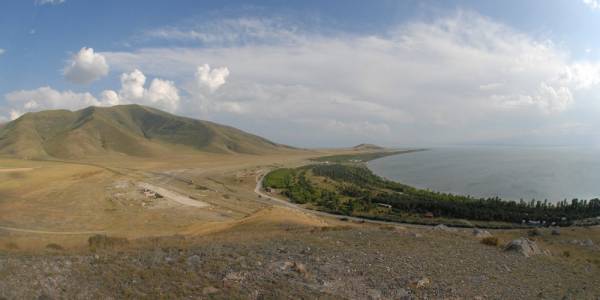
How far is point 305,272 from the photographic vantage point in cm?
1156

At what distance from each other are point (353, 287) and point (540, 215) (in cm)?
6047

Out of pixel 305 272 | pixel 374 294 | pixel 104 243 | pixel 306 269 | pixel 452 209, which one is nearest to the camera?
pixel 374 294

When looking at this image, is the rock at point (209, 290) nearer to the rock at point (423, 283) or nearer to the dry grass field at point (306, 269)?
the dry grass field at point (306, 269)

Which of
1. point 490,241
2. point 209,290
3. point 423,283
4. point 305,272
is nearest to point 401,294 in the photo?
point 423,283

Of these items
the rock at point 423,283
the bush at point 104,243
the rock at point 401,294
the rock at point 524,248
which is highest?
the rock at point 524,248

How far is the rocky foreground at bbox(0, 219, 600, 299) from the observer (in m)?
10.2

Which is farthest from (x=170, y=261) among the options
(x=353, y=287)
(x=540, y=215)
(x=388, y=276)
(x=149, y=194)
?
(x=540, y=215)

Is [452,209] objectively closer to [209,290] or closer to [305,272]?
[305,272]

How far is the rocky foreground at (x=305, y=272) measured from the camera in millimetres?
10156

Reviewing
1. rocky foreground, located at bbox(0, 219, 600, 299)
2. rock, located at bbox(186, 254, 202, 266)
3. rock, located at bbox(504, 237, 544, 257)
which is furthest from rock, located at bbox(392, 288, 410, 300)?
rock, located at bbox(504, 237, 544, 257)

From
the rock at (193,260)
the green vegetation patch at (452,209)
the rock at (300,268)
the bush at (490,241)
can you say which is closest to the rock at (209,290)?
the rock at (193,260)

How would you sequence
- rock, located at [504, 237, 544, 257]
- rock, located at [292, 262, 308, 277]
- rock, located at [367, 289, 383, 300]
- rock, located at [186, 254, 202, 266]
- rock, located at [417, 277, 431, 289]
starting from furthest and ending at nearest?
1. rock, located at [504, 237, 544, 257]
2. rock, located at [186, 254, 202, 266]
3. rock, located at [292, 262, 308, 277]
4. rock, located at [417, 277, 431, 289]
5. rock, located at [367, 289, 383, 300]

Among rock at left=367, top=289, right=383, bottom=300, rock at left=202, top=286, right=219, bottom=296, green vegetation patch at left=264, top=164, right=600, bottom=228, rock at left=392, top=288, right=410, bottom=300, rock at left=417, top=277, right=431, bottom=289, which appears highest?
rock at left=417, top=277, right=431, bottom=289

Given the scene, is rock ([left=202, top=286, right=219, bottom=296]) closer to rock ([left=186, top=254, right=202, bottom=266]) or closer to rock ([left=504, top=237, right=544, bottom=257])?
rock ([left=186, top=254, right=202, bottom=266])
